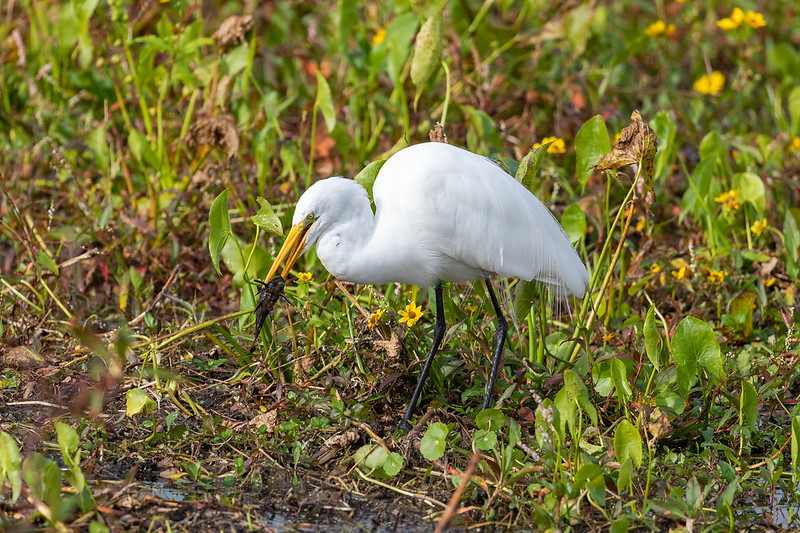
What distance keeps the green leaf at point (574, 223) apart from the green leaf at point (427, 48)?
81 centimetres

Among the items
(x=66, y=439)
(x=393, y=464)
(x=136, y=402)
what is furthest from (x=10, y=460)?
(x=393, y=464)

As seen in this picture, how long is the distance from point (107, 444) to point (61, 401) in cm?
19

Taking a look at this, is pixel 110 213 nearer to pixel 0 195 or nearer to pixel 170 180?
pixel 170 180

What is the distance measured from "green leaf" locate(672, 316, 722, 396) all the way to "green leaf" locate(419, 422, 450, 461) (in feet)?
2.43

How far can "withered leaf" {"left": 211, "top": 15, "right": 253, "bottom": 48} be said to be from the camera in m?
4.14

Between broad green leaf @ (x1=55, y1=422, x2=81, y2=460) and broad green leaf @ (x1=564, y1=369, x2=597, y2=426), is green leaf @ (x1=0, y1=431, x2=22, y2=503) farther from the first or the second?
broad green leaf @ (x1=564, y1=369, x2=597, y2=426)

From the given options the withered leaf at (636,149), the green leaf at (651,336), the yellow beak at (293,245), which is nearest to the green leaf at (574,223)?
the withered leaf at (636,149)

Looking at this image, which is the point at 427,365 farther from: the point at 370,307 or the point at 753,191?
the point at 753,191

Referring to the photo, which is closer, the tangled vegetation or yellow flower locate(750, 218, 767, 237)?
the tangled vegetation

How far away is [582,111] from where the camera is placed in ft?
16.6

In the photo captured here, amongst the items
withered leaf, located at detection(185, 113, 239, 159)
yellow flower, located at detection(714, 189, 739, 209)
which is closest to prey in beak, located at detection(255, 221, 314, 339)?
withered leaf, located at detection(185, 113, 239, 159)

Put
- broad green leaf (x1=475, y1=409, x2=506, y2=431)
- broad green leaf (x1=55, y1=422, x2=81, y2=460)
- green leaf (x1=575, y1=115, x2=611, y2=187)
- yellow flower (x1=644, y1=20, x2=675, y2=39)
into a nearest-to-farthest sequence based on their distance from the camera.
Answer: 1. broad green leaf (x1=55, y1=422, x2=81, y2=460)
2. broad green leaf (x1=475, y1=409, x2=506, y2=431)
3. green leaf (x1=575, y1=115, x2=611, y2=187)
4. yellow flower (x1=644, y1=20, x2=675, y2=39)

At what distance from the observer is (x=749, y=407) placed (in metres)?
2.93

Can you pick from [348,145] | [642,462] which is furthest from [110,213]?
[642,462]
